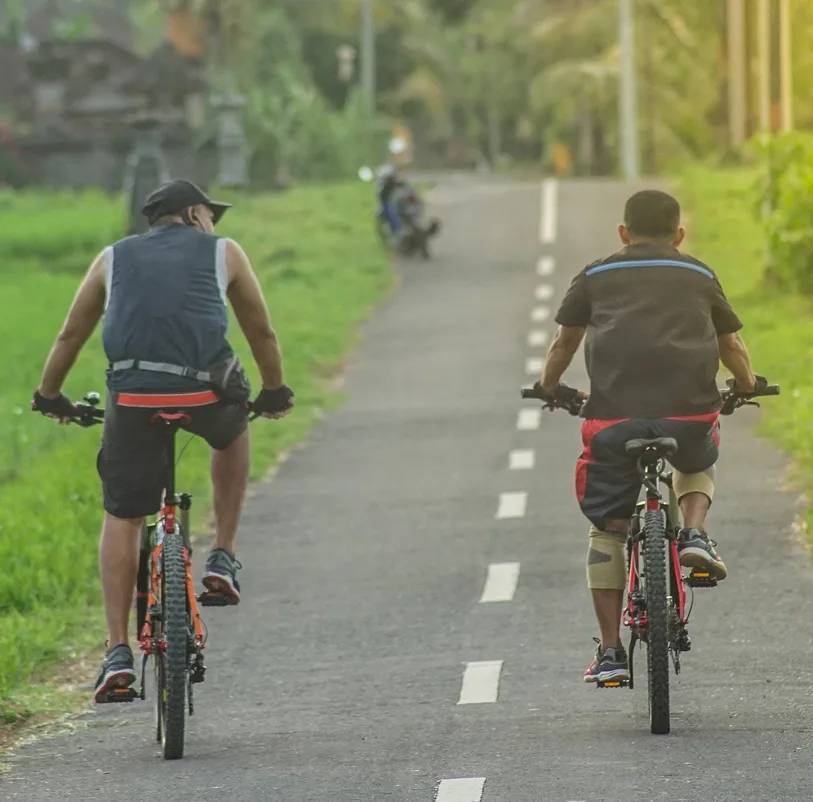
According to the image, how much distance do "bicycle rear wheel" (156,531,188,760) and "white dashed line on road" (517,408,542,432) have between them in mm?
10380

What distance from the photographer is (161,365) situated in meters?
7.73

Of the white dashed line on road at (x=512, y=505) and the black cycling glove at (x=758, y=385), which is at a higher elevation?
the black cycling glove at (x=758, y=385)

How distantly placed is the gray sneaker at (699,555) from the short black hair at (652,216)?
→ 98 centimetres

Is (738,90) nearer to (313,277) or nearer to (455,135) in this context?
(313,277)

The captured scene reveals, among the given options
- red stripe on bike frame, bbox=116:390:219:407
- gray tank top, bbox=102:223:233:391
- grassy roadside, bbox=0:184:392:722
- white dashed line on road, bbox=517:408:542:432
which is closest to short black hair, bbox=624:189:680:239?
gray tank top, bbox=102:223:233:391

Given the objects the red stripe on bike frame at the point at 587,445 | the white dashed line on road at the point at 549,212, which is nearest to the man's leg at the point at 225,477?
the red stripe on bike frame at the point at 587,445

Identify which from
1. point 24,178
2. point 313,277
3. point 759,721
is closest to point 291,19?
point 24,178

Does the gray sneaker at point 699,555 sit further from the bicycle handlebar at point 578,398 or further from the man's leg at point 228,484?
the man's leg at point 228,484

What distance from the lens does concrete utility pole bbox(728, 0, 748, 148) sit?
3812cm

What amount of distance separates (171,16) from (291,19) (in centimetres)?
1033

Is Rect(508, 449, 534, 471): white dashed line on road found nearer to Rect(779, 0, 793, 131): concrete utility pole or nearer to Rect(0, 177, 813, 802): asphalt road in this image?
Rect(0, 177, 813, 802): asphalt road

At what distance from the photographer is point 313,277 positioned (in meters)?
31.2

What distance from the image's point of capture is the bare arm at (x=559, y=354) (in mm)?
7996

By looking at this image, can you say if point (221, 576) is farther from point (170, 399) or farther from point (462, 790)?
point (462, 790)
